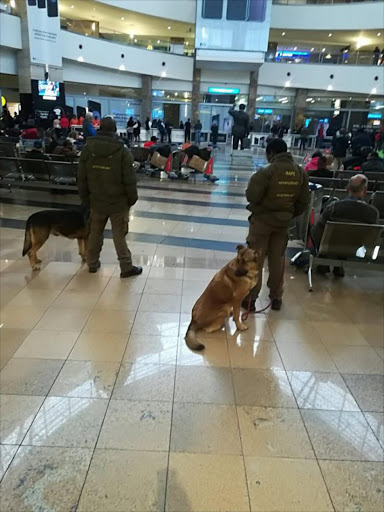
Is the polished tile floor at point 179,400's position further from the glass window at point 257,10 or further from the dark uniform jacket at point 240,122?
the glass window at point 257,10

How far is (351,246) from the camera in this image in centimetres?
434

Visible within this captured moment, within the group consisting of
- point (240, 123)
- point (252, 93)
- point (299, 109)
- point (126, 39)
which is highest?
point (126, 39)

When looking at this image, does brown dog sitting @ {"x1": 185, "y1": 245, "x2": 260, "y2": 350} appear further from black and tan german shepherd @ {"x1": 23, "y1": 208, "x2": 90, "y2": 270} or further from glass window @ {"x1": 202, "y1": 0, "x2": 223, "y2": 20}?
glass window @ {"x1": 202, "y1": 0, "x2": 223, "y2": 20}

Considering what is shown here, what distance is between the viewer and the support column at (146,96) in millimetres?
26672

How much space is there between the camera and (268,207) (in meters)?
3.68

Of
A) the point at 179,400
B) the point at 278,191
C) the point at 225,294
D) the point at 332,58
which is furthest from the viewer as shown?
the point at 332,58

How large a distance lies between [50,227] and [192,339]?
2.49m

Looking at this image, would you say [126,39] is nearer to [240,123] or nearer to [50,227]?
[240,123]

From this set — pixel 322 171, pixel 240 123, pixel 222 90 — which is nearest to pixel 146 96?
pixel 222 90

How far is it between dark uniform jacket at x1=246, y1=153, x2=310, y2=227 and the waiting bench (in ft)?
2.24

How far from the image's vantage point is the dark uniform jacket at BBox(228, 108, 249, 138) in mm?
16844

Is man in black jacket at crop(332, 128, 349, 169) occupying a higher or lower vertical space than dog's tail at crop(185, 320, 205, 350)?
higher

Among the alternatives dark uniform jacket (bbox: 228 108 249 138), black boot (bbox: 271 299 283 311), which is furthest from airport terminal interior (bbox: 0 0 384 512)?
dark uniform jacket (bbox: 228 108 249 138)

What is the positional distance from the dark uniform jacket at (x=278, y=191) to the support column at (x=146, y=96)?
25.4 meters
